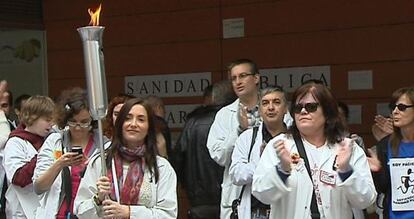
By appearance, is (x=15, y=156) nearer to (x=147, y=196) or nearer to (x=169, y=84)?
(x=147, y=196)

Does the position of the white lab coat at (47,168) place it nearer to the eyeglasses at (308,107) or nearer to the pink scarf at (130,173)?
the pink scarf at (130,173)

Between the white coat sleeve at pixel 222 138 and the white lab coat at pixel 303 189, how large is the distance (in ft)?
4.98

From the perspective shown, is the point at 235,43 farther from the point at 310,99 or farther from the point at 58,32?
the point at 310,99

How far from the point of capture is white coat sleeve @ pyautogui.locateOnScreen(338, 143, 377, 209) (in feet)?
14.3

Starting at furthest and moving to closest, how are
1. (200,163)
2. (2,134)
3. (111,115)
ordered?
(2,134) < (200,163) < (111,115)

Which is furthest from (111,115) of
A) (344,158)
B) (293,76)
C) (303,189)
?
(293,76)

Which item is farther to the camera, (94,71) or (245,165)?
(245,165)

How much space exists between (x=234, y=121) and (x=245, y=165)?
699mm

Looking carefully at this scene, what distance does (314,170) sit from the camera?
4.45 metres

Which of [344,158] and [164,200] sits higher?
[344,158]

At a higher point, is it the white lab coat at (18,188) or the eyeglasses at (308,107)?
the eyeglasses at (308,107)

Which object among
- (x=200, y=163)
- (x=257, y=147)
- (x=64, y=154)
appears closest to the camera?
(x=64, y=154)

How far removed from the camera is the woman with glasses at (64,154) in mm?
5418

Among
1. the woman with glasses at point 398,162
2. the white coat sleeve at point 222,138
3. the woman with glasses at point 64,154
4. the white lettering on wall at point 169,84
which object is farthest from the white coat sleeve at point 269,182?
the white lettering on wall at point 169,84
